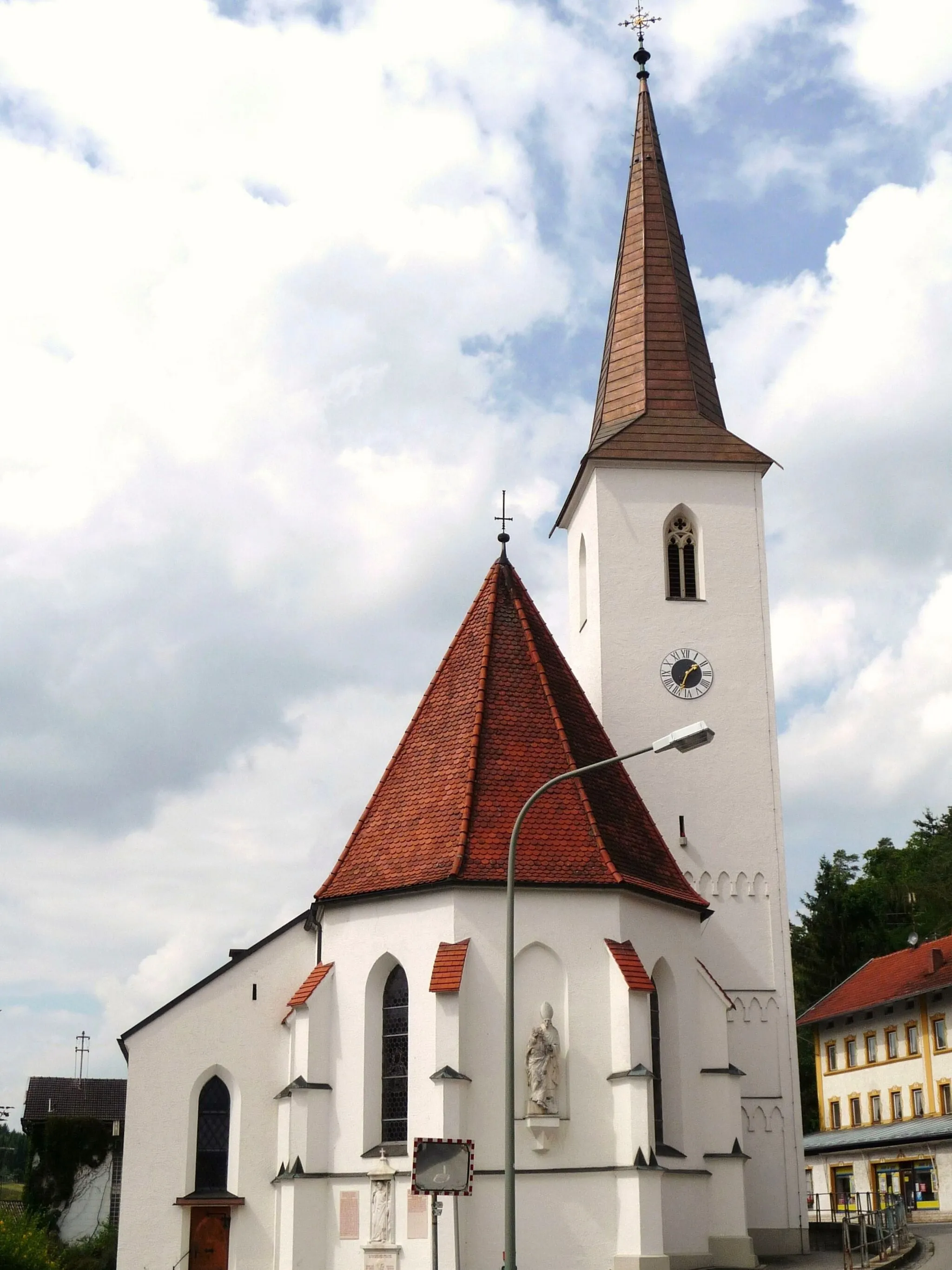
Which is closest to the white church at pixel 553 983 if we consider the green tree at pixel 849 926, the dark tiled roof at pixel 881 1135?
the dark tiled roof at pixel 881 1135

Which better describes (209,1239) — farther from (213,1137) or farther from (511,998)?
(511,998)

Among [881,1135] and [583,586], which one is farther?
[881,1135]

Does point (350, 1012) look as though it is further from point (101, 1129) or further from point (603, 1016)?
point (101, 1129)

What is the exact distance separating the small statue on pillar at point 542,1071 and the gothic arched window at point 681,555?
38.4ft

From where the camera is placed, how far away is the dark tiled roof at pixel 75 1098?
1681 inches

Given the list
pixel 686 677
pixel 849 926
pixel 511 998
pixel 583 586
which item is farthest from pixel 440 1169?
pixel 849 926

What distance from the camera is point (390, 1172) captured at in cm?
2066

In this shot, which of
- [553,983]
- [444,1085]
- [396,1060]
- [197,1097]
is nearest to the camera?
[444,1085]

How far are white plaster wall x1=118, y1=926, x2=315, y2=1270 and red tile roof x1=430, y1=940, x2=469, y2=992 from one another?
191 inches

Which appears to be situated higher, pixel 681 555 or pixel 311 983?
pixel 681 555

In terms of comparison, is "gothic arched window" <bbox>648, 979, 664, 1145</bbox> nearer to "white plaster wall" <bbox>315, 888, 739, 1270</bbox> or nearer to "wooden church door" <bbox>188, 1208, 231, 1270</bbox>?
"white plaster wall" <bbox>315, 888, 739, 1270</bbox>

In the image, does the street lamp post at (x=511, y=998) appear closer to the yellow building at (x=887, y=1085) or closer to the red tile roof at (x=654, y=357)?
the red tile roof at (x=654, y=357)

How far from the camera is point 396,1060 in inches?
846

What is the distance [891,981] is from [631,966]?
30.1m
